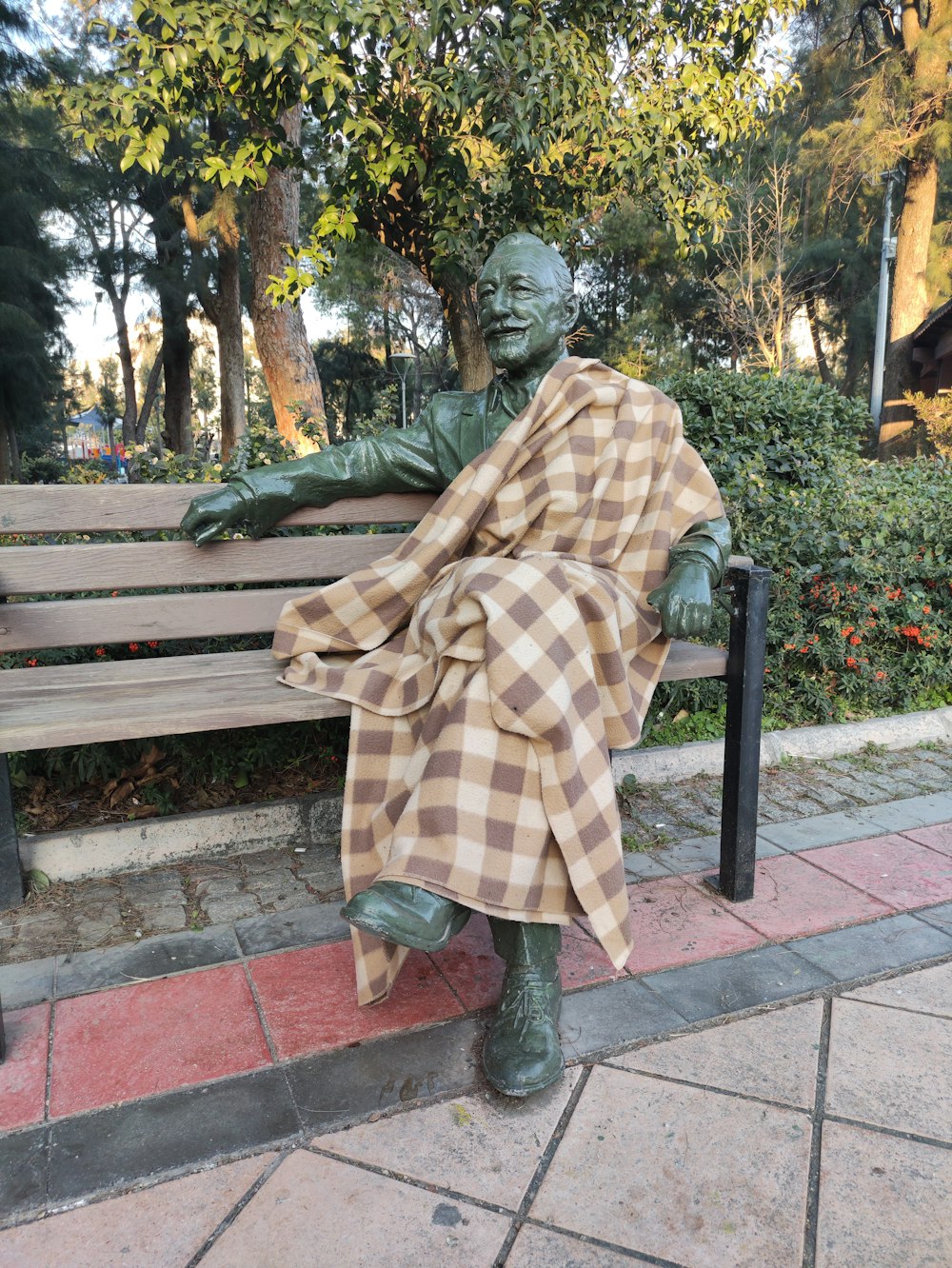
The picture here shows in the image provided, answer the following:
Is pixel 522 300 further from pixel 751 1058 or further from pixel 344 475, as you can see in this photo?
pixel 751 1058

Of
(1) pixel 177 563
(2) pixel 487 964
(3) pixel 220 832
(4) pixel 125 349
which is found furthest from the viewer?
(4) pixel 125 349

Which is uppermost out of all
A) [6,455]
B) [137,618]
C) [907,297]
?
[907,297]

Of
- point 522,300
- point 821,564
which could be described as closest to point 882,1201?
point 522,300

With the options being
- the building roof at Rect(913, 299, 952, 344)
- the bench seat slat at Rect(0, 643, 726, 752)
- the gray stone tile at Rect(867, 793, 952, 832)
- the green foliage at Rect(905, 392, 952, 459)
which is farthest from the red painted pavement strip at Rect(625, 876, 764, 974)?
the building roof at Rect(913, 299, 952, 344)

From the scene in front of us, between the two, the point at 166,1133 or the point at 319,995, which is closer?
the point at 166,1133

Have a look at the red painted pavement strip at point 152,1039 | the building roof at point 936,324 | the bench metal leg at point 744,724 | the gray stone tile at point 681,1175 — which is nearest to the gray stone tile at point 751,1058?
the gray stone tile at point 681,1175

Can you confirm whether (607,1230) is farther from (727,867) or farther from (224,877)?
(224,877)

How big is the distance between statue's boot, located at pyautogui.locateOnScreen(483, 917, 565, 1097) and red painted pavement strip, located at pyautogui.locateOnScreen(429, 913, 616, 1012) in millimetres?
166

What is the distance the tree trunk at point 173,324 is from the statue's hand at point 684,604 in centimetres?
1392

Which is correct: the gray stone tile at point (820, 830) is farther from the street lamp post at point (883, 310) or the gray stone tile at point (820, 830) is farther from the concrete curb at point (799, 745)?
the street lamp post at point (883, 310)

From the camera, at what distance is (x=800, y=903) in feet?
8.02

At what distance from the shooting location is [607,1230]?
4.57 ft

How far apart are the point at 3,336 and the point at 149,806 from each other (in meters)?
11.8

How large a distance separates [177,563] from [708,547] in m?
1.42
